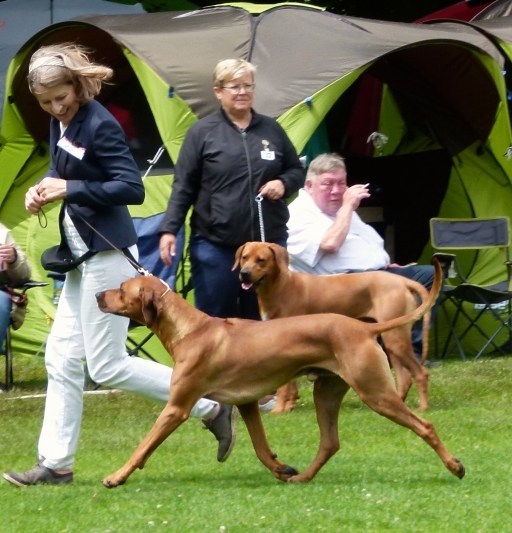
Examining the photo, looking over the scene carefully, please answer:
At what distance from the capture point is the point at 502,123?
905cm

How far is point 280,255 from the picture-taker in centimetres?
657

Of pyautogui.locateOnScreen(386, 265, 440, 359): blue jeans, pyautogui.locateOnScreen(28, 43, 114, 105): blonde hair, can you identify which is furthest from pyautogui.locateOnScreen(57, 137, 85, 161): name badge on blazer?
pyautogui.locateOnScreen(386, 265, 440, 359): blue jeans

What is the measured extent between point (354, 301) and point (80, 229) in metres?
2.52

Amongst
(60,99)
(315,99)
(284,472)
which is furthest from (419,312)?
(315,99)

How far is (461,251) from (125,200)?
552 cm

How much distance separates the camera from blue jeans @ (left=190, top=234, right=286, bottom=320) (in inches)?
254

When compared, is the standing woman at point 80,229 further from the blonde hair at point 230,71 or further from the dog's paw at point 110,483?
the blonde hair at point 230,71

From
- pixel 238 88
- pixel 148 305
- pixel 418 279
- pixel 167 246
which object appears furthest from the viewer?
pixel 418 279

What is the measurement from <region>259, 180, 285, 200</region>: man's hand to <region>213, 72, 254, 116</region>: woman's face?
0.44 metres

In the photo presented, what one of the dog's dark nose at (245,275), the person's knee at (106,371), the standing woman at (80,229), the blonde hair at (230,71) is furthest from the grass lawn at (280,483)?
the blonde hair at (230,71)

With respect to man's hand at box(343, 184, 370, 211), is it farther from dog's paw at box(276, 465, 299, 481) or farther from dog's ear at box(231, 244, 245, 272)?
dog's paw at box(276, 465, 299, 481)

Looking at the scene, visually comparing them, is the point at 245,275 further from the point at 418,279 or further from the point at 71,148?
the point at 418,279

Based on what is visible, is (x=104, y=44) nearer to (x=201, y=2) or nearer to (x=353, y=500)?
(x=201, y=2)

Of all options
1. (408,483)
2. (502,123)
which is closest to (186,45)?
(502,123)
